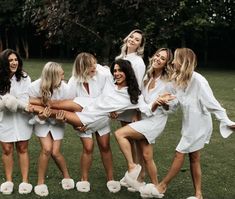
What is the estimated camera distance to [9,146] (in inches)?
245

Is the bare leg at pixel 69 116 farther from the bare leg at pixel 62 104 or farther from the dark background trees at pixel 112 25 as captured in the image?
the dark background trees at pixel 112 25

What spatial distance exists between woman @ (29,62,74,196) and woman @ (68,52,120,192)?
8.0 inches

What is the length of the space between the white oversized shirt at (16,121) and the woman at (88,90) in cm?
63

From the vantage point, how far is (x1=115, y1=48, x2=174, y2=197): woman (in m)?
5.87

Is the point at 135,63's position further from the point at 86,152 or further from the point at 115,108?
the point at 86,152

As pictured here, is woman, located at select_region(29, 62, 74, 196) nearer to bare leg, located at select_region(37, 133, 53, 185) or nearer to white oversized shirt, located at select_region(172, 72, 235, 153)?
bare leg, located at select_region(37, 133, 53, 185)

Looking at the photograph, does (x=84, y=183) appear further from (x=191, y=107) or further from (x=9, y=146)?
(x=191, y=107)

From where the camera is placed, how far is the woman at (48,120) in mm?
6051

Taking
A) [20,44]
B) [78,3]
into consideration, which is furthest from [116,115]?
[20,44]

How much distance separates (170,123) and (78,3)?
6942 millimetres

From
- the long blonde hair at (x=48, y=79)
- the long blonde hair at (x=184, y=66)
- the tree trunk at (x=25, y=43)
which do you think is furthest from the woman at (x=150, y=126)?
the tree trunk at (x=25, y=43)

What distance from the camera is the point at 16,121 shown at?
619cm

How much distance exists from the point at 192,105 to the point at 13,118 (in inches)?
93.5

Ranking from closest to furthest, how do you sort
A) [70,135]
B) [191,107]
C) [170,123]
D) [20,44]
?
[191,107]
[70,135]
[170,123]
[20,44]
